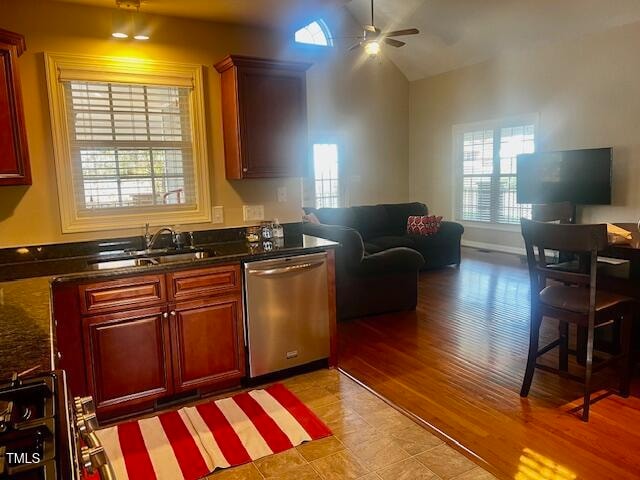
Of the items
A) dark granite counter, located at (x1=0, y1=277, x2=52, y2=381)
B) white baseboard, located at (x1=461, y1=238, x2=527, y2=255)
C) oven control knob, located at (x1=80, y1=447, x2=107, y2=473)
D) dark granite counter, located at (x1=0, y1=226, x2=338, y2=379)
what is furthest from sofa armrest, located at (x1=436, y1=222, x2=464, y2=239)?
oven control knob, located at (x1=80, y1=447, x2=107, y2=473)

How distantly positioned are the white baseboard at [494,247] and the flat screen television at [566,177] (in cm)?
86

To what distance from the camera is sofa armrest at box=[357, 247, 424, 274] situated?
173 inches

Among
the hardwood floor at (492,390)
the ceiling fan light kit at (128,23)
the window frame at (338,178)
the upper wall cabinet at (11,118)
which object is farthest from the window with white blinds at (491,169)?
the upper wall cabinet at (11,118)

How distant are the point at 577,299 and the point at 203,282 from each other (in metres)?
2.12

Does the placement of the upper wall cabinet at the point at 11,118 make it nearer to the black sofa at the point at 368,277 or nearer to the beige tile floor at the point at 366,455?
the beige tile floor at the point at 366,455

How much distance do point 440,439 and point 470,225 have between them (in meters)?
6.55

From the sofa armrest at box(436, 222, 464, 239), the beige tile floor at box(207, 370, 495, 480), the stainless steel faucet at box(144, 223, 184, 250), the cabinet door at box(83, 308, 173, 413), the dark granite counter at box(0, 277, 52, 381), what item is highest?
the stainless steel faucet at box(144, 223, 184, 250)

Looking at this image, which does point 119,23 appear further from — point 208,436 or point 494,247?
point 494,247

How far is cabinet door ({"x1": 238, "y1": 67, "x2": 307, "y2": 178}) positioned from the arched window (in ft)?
18.4

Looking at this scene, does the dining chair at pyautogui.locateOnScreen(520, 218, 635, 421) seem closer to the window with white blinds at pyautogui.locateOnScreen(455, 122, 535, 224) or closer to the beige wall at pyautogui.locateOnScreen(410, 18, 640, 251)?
the beige wall at pyautogui.locateOnScreen(410, 18, 640, 251)

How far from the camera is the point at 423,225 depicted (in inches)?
262

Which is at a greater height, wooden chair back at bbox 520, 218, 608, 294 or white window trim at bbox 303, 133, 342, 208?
white window trim at bbox 303, 133, 342, 208

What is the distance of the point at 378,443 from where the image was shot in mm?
2424

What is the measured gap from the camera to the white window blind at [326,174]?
8852 millimetres
